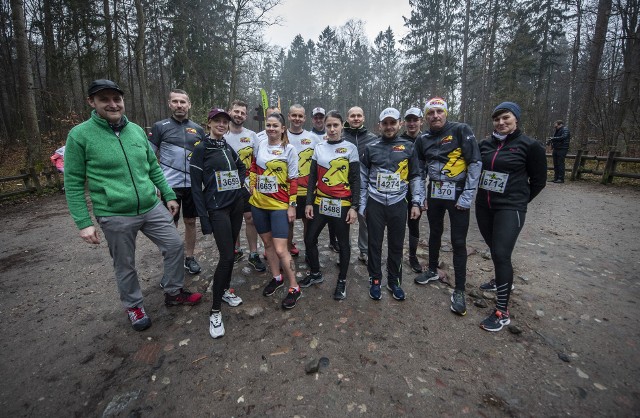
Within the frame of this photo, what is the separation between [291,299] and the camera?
339 cm

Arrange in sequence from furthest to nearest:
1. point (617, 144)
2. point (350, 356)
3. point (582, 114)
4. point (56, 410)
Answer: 1. point (582, 114)
2. point (617, 144)
3. point (350, 356)
4. point (56, 410)

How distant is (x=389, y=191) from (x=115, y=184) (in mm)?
2837

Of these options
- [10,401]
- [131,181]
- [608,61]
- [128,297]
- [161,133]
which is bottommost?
[10,401]

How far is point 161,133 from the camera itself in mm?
3891

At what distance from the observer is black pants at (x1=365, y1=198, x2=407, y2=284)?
11.2 ft

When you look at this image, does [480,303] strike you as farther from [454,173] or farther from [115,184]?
[115,184]

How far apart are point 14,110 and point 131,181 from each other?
2676 cm

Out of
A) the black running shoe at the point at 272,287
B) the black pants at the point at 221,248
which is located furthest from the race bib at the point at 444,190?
the black pants at the point at 221,248

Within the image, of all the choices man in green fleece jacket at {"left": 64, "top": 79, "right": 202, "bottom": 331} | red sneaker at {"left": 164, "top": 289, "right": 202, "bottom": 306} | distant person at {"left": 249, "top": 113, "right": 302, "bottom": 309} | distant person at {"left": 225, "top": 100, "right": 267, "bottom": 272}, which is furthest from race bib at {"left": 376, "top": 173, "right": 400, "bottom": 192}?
red sneaker at {"left": 164, "top": 289, "right": 202, "bottom": 306}

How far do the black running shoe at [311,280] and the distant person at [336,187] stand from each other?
0.37 metres

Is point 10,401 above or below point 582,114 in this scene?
below

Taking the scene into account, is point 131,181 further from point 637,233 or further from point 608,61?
point 608,61

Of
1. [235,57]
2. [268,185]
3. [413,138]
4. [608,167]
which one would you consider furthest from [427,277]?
[235,57]

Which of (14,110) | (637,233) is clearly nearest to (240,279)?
(637,233)
